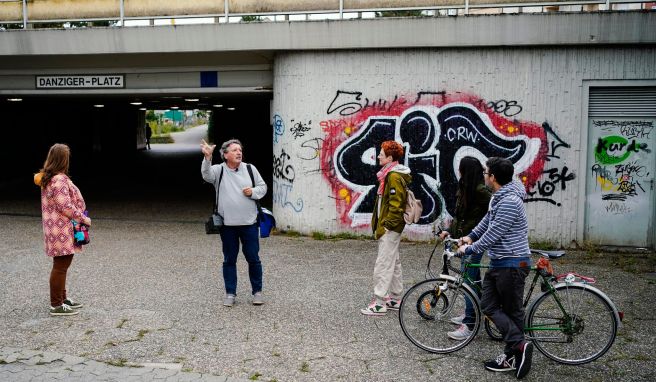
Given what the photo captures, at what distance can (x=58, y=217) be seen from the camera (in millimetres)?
6078

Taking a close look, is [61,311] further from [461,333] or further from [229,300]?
[461,333]

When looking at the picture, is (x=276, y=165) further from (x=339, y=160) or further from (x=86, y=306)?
(x=86, y=306)

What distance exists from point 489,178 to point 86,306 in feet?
14.1

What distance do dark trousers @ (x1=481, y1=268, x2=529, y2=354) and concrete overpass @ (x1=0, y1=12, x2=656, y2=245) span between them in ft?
16.6

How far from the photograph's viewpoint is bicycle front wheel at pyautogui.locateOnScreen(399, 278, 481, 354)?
5.23 metres

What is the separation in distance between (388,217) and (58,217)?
10.7 ft

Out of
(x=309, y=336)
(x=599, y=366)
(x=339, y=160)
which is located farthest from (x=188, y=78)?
(x=599, y=366)

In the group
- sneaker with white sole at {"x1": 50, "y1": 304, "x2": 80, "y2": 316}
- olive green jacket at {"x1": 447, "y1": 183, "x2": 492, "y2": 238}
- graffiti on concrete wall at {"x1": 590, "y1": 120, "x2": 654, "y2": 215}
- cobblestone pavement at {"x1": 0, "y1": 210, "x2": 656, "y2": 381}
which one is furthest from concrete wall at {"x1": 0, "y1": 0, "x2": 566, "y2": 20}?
sneaker with white sole at {"x1": 50, "y1": 304, "x2": 80, "y2": 316}

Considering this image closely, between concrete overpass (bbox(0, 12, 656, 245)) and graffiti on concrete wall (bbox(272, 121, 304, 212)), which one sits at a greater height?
concrete overpass (bbox(0, 12, 656, 245))

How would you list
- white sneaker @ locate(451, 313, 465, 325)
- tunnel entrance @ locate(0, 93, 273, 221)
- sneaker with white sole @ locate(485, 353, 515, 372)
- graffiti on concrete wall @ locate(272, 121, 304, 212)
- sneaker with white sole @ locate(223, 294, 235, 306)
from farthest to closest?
tunnel entrance @ locate(0, 93, 273, 221) → graffiti on concrete wall @ locate(272, 121, 304, 212) → sneaker with white sole @ locate(223, 294, 235, 306) → white sneaker @ locate(451, 313, 465, 325) → sneaker with white sole @ locate(485, 353, 515, 372)

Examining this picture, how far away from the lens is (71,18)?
10992 mm

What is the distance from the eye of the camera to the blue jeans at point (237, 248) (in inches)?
250

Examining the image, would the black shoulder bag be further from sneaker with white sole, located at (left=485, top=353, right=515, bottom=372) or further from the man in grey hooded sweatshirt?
sneaker with white sole, located at (left=485, top=353, right=515, bottom=372)

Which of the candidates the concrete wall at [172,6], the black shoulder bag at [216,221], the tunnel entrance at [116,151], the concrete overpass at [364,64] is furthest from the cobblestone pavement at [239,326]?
the tunnel entrance at [116,151]
